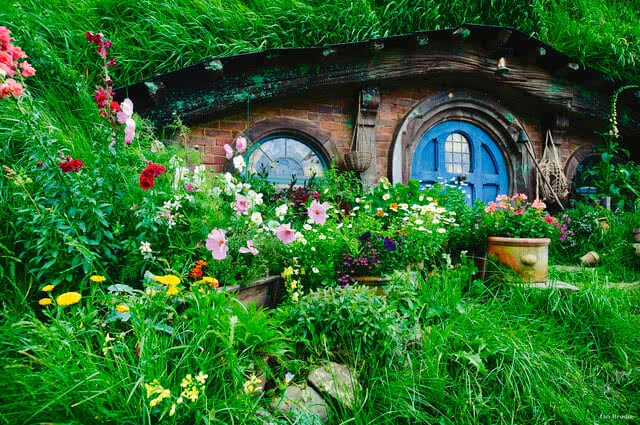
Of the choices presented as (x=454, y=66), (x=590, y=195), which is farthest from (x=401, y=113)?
(x=590, y=195)

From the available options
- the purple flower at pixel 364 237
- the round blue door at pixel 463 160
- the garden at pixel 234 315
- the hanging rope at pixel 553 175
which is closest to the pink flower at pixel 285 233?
the garden at pixel 234 315

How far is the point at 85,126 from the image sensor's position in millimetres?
3652

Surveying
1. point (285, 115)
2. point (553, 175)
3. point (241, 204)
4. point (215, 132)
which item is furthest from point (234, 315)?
point (553, 175)

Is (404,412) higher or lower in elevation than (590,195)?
lower

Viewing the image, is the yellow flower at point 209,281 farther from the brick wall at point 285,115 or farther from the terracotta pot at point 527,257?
the brick wall at point 285,115

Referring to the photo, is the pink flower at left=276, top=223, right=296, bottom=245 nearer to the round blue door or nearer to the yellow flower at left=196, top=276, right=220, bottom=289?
the yellow flower at left=196, top=276, right=220, bottom=289

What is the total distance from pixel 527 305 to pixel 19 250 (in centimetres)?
348

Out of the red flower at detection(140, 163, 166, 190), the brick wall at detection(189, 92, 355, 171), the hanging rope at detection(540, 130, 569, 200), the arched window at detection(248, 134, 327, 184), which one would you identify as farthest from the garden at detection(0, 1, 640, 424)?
the hanging rope at detection(540, 130, 569, 200)

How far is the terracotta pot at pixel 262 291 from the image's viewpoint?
2452mm

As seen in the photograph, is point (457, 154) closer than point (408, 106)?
No

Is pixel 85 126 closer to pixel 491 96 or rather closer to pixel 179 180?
pixel 179 180

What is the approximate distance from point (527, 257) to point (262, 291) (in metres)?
2.37

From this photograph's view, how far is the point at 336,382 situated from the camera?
6.34 feet

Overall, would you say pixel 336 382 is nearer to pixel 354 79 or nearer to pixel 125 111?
pixel 125 111
